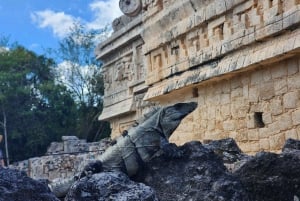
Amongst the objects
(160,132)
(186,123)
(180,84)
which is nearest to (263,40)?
(180,84)

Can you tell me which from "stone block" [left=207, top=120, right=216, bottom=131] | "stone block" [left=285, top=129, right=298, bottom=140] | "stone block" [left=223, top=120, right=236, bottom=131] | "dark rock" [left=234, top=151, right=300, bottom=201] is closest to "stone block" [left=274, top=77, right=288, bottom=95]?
"stone block" [left=285, top=129, right=298, bottom=140]

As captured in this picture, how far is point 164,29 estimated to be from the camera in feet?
29.3

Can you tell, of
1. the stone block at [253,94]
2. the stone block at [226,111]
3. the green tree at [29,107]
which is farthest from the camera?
the green tree at [29,107]

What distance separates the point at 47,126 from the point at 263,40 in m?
18.0

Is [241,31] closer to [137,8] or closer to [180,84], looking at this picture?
[180,84]

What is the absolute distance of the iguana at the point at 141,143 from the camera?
11.2 feet

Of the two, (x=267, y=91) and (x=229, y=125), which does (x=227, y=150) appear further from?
(x=229, y=125)

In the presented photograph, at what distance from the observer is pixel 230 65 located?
6.95m

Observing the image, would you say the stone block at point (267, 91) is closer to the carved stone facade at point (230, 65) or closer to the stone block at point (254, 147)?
the carved stone facade at point (230, 65)

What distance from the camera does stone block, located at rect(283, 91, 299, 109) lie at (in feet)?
20.4

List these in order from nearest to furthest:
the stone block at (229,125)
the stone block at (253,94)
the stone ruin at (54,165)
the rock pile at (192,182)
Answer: the rock pile at (192,182), the stone block at (253,94), the stone block at (229,125), the stone ruin at (54,165)

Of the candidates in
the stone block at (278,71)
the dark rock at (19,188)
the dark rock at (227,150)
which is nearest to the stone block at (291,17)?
the stone block at (278,71)

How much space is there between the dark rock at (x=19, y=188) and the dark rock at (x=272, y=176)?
1.01 metres

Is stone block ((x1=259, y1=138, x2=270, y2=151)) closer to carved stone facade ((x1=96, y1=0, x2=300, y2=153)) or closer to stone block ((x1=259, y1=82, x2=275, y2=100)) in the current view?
carved stone facade ((x1=96, y1=0, x2=300, y2=153))
